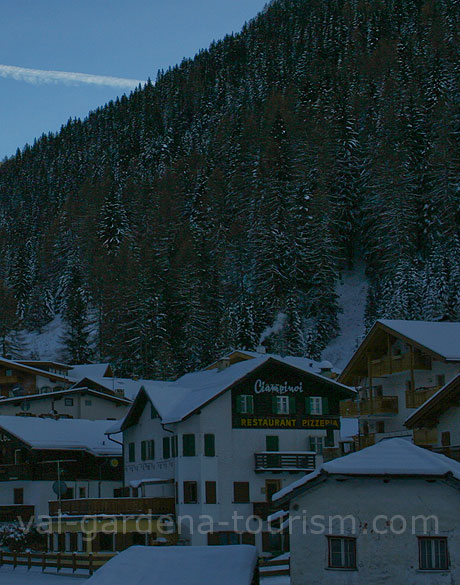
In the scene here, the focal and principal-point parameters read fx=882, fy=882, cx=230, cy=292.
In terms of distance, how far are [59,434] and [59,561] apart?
2124cm

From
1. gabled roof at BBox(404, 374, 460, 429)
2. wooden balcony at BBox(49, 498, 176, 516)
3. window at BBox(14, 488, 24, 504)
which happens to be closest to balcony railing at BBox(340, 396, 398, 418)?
wooden balcony at BBox(49, 498, 176, 516)

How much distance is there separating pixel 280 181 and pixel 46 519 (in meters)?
77.1

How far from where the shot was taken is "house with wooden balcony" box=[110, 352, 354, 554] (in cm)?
4962

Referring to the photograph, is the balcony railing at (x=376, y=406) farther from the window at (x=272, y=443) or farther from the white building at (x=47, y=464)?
the white building at (x=47, y=464)

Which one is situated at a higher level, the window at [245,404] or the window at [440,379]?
the window at [440,379]

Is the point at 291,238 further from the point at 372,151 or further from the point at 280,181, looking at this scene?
the point at 372,151

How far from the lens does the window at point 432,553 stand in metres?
24.1

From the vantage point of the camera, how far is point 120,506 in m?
48.7

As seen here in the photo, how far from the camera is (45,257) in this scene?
154250mm

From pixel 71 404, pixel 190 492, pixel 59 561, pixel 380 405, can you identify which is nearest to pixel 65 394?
pixel 71 404

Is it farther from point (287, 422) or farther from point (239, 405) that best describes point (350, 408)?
point (239, 405)

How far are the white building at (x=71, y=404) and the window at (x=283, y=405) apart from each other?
24.1 m

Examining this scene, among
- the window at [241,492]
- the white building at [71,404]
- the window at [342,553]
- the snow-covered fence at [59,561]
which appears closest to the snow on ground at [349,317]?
the white building at [71,404]

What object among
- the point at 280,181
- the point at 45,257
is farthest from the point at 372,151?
the point at 45,257
